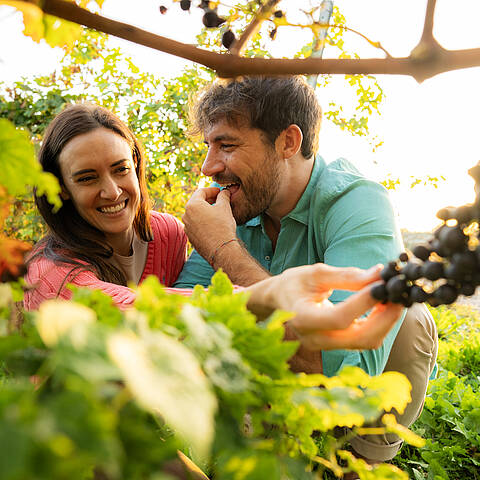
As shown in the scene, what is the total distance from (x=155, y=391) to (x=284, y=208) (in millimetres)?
→ 2577

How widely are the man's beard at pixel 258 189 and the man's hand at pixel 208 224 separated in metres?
0.14

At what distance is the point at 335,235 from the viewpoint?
2.31m

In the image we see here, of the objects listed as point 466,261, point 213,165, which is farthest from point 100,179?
point 466,261

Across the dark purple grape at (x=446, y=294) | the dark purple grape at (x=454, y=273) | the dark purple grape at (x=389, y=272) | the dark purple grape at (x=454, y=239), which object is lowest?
the dark purple grape at (x=446, y=294)

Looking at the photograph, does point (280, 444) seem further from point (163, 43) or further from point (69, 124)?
point (69, 124)

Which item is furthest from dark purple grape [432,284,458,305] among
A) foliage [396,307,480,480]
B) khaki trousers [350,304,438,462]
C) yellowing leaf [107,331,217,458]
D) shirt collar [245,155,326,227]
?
shirt collar [245,155,326,227]

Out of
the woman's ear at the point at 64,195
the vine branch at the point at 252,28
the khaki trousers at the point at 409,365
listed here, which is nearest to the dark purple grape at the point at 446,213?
the vine branch at the point at 252,28

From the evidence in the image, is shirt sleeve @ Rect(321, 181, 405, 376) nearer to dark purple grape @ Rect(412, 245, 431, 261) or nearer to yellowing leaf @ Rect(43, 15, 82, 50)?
dark purple grape @ Rect(412, 245, 431, 261)

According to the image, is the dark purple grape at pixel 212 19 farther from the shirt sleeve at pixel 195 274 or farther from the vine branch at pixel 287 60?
the shirt sleeve at pixel 195 274

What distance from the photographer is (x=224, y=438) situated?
1.66 feet

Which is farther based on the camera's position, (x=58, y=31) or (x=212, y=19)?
(x=212, y=19)

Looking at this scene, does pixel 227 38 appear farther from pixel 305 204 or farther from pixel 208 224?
pixel 305 204

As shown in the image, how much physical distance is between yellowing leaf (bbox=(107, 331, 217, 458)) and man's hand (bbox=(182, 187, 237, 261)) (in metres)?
1.94

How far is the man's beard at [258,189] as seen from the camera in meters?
2.77
